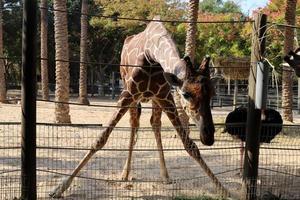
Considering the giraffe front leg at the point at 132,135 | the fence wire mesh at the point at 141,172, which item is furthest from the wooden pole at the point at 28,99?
the giraffe front leg at the point at 132,135

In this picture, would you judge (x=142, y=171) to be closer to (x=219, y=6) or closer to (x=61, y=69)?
(x=61, y=69)

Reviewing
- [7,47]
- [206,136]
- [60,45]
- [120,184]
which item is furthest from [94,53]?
[206,136]

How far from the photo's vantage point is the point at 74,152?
882cm

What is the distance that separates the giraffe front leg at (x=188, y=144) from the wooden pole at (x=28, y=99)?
1.94 m

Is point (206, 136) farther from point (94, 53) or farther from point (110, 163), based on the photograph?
point (94, 53)

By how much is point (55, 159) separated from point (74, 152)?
85cm

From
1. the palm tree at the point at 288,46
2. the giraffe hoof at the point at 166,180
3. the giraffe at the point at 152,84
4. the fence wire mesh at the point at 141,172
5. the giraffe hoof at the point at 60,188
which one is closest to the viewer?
the giraffe at the point at 152,84

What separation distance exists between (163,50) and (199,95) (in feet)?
4.03

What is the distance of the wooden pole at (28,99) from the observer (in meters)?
4.77

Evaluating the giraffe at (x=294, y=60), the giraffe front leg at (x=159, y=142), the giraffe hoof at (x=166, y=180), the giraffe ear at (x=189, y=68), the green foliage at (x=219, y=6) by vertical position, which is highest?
the green foliage at (x=219, y=6)

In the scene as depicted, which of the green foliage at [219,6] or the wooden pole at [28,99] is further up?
the green foliage at [219,6]

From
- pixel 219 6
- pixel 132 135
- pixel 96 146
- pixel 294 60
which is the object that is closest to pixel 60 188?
pixel 96 146

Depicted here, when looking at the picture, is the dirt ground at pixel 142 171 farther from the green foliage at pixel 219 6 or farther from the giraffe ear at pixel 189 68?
the green foliage at pixel 219 6

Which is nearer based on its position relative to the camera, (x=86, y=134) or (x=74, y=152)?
(x=74, y=152)
